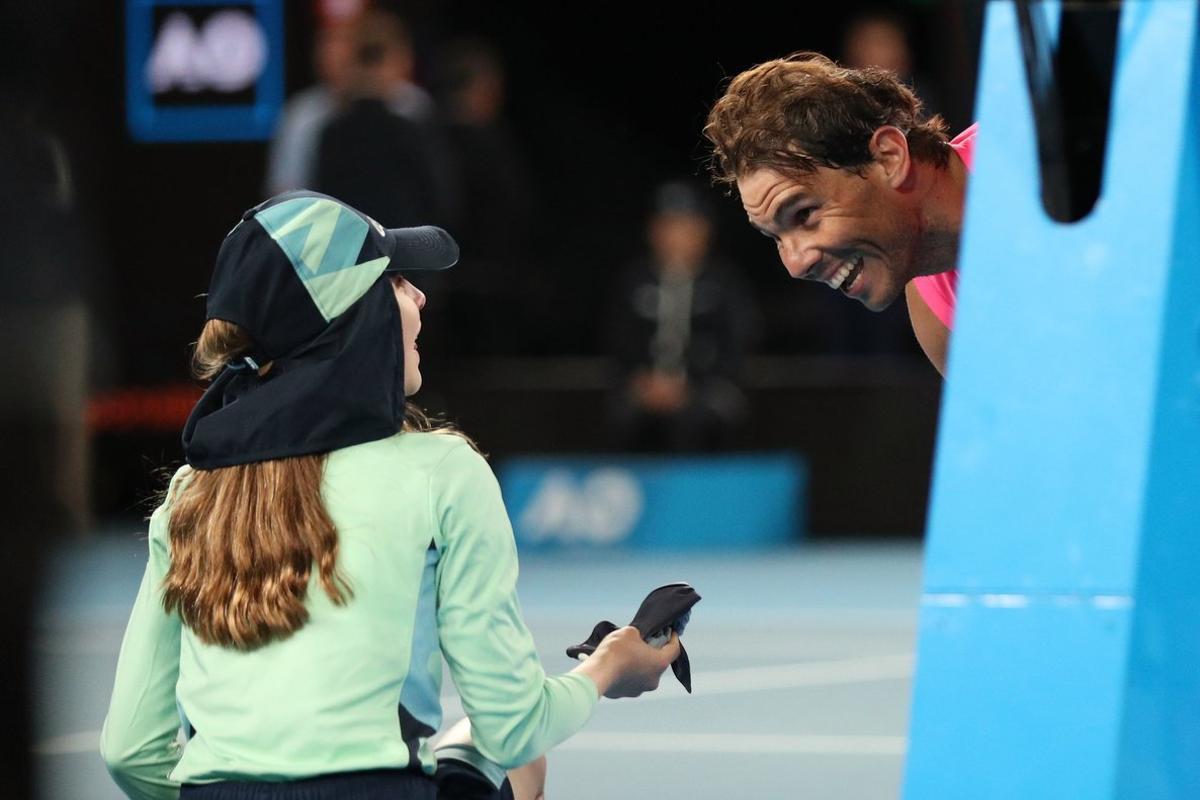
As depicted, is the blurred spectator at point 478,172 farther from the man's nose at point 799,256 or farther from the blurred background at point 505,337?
the man's nose at point 799,256

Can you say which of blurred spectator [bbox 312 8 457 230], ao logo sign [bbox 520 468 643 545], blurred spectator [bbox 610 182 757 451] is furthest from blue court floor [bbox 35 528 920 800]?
blurred spectator [bbox 312 8 457 230]

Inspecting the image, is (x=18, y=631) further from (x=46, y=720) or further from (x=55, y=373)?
(x=55, y=373)

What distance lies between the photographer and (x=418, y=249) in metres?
2.74

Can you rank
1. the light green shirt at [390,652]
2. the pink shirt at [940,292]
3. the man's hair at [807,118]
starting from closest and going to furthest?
the light green shirt at [390,652]
the man's hair at [807,118]
the pink shirt at [940,292]

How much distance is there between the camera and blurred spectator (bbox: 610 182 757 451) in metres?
11.5

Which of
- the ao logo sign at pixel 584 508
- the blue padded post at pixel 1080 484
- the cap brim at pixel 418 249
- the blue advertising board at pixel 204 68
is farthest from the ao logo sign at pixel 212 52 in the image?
the blue padded post at pixel 1080 484

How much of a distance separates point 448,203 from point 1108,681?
26.1 feet

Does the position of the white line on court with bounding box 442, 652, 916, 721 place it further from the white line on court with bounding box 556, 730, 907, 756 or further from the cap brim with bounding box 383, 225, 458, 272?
the cap brim with bounding box 383, 225, 458, 272

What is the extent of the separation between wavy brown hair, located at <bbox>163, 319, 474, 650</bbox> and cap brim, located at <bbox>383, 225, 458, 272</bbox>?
0.24 metres

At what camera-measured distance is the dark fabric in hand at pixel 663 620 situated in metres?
2.88

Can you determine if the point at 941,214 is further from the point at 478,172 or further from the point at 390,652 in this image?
the point at 478,172

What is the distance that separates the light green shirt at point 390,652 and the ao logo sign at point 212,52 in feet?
29.8

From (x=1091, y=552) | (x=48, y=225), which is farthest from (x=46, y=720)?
(x=1091, y=552)

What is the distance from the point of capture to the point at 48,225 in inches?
116
